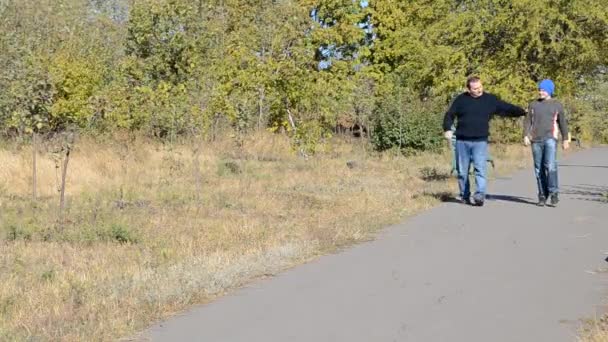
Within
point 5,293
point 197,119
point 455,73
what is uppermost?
point 455,73

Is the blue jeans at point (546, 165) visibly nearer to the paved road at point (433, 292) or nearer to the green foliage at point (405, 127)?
the paved road at point (433, 292)

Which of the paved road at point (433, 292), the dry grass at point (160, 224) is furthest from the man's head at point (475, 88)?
the paved road at point (433, 292)

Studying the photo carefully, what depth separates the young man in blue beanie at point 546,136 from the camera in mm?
13102

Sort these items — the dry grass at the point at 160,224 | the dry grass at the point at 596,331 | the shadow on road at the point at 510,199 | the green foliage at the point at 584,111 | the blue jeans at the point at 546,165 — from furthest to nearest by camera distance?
the green foliage at the point at 584,111 → the shadow on road at the point at 510,199 → the blue jeans at the point at 546,165 → the dry grass at the point at 160,224 → the dry grass at the point at 596,331

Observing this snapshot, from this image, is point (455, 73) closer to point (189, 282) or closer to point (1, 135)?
point (1, 135)

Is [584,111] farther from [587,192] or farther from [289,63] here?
[587,192]

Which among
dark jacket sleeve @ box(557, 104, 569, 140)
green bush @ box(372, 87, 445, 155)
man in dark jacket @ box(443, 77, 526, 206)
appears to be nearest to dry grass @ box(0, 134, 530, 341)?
man in dark jacket @ box(443, 77, 526, 206)

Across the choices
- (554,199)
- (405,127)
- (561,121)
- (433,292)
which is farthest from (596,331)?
(405,127)

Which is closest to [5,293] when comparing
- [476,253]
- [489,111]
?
[476,253]

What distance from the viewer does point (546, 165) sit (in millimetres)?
13141

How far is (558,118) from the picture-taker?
43.3 feet

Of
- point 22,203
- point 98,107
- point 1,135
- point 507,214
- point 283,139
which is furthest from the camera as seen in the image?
point 283,139

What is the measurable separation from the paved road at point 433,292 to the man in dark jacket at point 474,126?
2.18 metres

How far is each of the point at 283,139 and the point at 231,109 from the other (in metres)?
12.3
